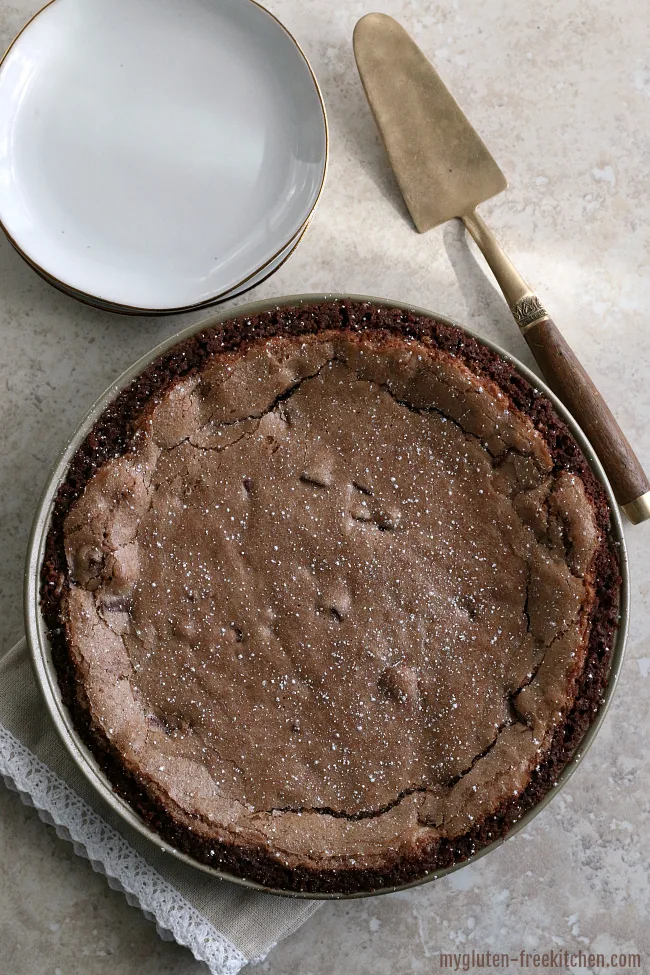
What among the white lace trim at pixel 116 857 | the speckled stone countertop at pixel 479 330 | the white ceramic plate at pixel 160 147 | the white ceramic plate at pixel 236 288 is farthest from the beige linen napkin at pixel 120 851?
the white ceramic plate at pixel 160 147

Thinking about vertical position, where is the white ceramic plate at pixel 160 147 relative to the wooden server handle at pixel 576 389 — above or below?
above

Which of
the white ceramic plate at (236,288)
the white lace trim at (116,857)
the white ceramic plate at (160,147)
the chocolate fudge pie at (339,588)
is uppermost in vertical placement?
the white ceramic plate at (160,147)

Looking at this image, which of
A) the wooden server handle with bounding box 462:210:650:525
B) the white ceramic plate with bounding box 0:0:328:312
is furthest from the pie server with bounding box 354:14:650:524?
the white ceramic plate with bounding box 0:0:328:312

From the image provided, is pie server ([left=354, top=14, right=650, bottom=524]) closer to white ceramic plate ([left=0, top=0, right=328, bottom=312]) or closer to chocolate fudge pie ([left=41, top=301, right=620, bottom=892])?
white ceramic plate ([left=0, top=0, right=328, bottom=312])

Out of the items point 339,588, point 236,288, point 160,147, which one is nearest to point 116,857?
point 339,588

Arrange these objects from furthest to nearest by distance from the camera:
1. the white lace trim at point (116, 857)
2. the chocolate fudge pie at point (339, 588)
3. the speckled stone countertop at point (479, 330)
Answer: the speckled stone countertop at point (479, 330), the white lace trim at point (116, 857), the chocolate fudge pie at point (339, 588)

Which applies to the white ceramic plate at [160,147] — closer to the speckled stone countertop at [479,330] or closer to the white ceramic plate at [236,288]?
the white ceramic plate at [236,288]

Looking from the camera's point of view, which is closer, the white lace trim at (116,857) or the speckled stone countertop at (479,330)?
the white lace trim at (116,857)
